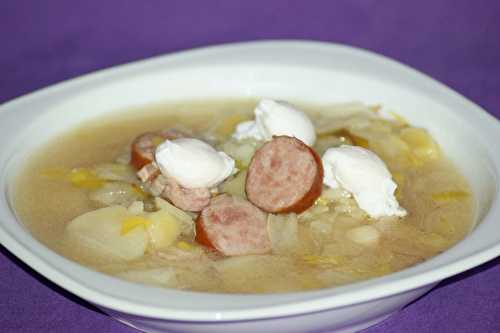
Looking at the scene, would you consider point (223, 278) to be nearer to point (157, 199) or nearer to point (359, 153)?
point (157, 199)

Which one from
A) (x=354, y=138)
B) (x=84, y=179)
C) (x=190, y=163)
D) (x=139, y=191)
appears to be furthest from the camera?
(x=354, y=138)

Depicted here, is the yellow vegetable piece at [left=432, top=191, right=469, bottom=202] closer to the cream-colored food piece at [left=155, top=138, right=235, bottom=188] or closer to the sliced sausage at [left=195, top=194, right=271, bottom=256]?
the sliced sausage at [left=195, top=194, right=271, bottom=256]

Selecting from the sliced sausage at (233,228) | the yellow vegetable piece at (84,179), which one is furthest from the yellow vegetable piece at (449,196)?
the yellow vegetable piece at (84,179)

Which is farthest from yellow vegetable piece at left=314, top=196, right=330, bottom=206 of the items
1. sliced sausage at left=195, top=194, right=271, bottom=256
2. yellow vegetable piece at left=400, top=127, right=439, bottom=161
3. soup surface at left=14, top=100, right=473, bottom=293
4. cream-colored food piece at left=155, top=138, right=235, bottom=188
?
yellow vegetable piece at left=400, top=127, right=439, bottom=161

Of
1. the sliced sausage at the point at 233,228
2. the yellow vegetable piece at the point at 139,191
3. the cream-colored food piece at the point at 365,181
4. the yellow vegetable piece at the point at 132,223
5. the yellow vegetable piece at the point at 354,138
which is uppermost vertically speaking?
the yellow vegetable piece at the point at 354,138

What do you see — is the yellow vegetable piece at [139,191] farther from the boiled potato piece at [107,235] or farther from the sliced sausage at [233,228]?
the sliced sausage at [233,228]

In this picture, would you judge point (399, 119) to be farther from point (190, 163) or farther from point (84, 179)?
point (84, 179)

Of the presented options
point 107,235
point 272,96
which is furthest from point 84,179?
point 272,96
